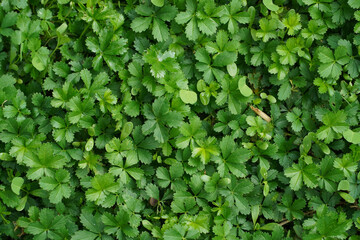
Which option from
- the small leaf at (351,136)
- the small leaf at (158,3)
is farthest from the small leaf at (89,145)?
the small leaf at (351,136)

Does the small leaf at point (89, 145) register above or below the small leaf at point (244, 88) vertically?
below

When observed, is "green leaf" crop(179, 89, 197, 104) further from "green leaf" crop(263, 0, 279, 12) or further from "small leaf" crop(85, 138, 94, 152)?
"green leaf" crop(263, 0, 279, 12)

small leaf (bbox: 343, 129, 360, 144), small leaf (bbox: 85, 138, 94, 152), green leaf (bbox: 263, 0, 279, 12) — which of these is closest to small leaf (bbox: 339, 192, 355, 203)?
small leaf (bbox: 343, 129, 360, 144)

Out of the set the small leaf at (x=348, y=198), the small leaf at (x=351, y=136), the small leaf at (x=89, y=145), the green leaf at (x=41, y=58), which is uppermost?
the green leaf at (x=41, y=58)

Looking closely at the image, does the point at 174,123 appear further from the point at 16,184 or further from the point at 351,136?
the point at 351,136

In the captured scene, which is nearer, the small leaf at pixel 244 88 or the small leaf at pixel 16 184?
the small leaf at pixel 16 184

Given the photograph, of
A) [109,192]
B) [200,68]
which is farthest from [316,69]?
[109,192]

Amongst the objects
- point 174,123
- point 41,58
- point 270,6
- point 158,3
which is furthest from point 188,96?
point 41,58

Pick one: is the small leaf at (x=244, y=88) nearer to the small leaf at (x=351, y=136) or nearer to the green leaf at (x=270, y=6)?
the green leaf at (x=270, y=6)
